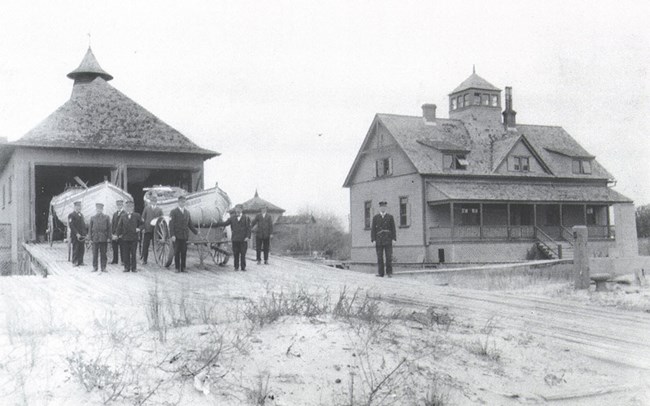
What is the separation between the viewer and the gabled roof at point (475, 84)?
46062 millimetres

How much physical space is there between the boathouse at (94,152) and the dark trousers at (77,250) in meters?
10.0

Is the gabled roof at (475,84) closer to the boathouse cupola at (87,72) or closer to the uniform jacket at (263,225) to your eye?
the boathouse cupola at (87,72)

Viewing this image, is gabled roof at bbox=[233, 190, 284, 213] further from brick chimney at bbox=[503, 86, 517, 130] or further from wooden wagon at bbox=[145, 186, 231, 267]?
wooden wagon at bbox=[145, 186, 231, 267]

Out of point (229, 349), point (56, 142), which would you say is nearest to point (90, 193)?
point (56, 142)

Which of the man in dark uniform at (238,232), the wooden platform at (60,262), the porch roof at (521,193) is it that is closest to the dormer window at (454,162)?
the porch roof at (521,193)

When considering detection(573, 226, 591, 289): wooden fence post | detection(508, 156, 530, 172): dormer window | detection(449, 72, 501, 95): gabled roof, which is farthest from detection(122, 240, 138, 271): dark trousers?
detection(449, 72, 501, 95): gabled roof

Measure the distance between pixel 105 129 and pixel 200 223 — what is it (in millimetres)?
13154

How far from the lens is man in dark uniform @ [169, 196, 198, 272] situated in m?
16.7

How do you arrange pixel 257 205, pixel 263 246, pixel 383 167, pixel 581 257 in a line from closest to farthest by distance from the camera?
pixel 581 257 → pixel 263 246 → pixel 383 167 → pixel 257 205

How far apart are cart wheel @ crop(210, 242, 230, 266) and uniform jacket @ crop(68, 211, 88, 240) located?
3.55 m

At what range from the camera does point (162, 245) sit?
18484 mm

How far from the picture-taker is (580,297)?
13.3 meters

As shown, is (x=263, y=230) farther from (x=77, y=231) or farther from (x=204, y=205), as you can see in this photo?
(x=77, y=231)

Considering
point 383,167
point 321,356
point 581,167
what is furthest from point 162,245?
point 581,167
